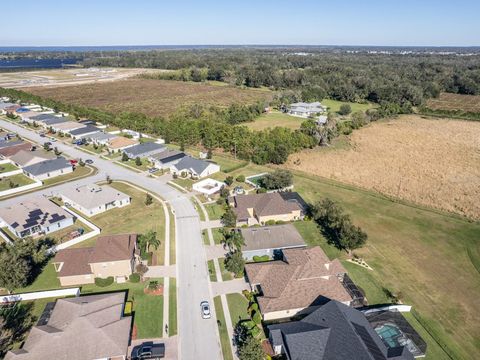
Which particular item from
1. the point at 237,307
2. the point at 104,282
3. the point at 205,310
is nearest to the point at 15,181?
the point at 104,282

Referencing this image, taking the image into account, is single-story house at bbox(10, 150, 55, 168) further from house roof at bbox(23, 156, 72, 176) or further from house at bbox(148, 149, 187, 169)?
house at bbox(148, 149, 187, 169)

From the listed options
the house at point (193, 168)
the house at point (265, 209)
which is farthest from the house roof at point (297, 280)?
the house at point (193, 168)

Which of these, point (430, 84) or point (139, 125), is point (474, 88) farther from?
point (139, 125)

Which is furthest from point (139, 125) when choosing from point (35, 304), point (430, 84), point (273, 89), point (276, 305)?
point (430, 84)

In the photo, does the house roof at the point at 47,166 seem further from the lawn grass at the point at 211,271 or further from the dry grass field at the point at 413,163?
the dry grass field at the point at 413,163

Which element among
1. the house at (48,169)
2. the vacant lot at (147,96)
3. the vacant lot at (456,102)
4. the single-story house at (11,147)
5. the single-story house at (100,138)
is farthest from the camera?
the vacant lot at (456,102)

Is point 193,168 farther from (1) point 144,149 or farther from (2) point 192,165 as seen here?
(1) point 144,149
